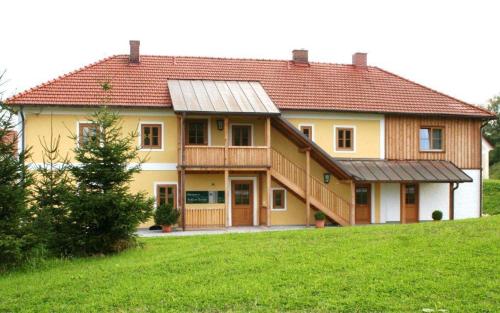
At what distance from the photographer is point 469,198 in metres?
26.3

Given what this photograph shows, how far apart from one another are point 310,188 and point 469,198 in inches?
337

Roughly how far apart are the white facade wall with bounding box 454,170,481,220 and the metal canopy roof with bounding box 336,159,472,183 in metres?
1.41

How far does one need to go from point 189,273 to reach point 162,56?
705 inches

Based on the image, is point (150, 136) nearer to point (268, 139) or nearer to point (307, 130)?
point (268, 139)

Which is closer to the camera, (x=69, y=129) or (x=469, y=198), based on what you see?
(x=69, y=129)

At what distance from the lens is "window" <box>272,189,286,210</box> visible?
24252 mm

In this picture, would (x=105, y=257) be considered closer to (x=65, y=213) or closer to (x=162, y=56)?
(x=65, y=213)

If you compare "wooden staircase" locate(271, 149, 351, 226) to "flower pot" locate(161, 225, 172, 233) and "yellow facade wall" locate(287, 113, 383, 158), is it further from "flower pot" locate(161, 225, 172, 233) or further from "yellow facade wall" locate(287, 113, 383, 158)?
"flower pot" locate(161, 225, 172, 233)

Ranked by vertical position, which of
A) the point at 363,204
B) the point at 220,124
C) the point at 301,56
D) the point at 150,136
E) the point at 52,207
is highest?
the point at 301,56

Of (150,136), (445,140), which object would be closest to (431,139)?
(445,140)

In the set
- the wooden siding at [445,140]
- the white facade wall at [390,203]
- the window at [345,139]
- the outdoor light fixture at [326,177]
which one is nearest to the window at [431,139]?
the wooden siding at [445,140]

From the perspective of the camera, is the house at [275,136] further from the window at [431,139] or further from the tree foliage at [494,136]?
the tree foliage at [494,136]

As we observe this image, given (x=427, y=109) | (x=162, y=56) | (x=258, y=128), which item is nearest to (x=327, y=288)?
(x=258, y=128)

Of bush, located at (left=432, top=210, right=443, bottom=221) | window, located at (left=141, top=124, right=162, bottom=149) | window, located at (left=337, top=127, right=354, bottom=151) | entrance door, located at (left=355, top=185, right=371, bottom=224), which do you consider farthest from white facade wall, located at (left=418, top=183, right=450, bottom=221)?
window, located at (left=141, top=124, right=162, bottom=149)
